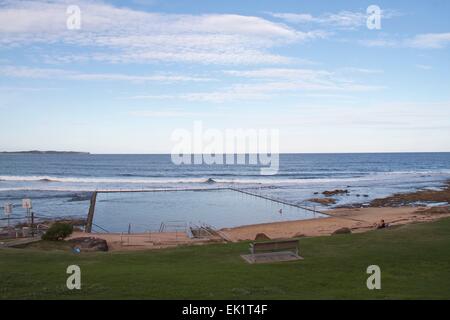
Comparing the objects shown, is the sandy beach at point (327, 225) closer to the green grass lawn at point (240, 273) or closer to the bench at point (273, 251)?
the green grass lawn at point (240, 273)

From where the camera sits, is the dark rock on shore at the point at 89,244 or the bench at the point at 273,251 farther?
the dark rock on shore at the point at 89,244

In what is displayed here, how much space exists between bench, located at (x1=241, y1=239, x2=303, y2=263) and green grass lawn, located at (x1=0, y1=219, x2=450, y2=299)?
375 mm

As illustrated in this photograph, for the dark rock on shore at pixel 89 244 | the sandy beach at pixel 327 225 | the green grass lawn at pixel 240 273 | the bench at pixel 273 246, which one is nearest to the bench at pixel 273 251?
the bench at pixel 273 246

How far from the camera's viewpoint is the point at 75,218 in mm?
34062

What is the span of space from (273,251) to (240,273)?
8.02ft

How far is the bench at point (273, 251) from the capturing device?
11577mm

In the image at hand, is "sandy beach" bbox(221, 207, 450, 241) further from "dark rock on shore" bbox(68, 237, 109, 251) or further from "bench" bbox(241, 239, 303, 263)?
"bench" bbox(241, 239, 303, 263)

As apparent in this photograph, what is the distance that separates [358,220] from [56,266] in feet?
77.9

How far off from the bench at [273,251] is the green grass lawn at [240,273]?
1.23ft

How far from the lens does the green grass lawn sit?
25.8ft

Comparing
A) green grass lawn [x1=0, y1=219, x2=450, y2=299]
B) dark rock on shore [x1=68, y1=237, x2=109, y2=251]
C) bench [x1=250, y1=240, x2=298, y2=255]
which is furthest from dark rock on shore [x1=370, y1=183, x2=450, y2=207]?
bench [x1=250, y1=240, x2=298, y2=255]

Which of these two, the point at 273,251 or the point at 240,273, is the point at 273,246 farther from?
the point at 240,273
